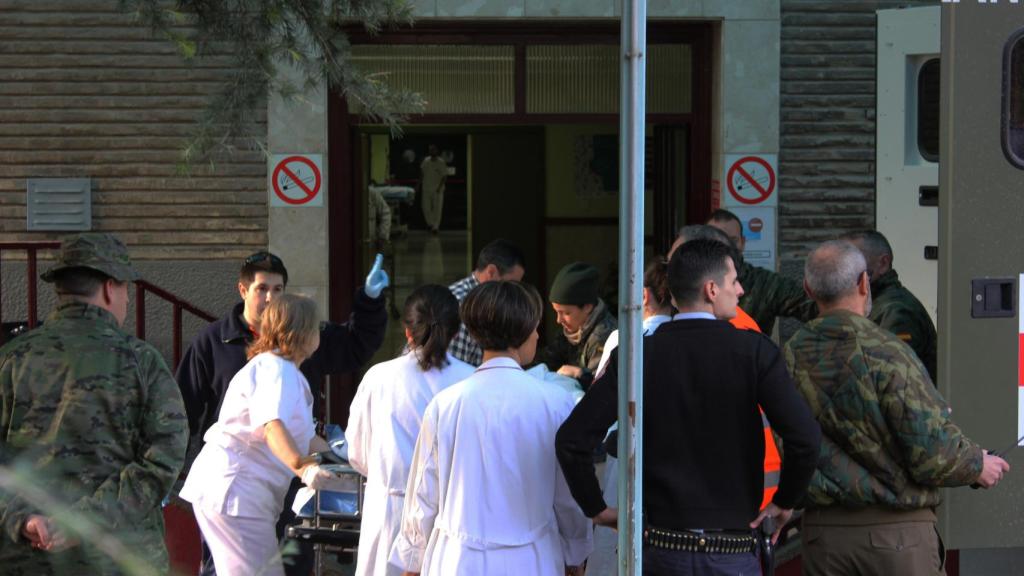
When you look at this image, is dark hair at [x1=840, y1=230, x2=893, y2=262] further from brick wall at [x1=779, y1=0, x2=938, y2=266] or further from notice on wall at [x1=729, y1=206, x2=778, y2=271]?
brick wall at [x1=779, y1=0, x2=938, y2=266]

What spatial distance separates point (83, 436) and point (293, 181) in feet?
20.5

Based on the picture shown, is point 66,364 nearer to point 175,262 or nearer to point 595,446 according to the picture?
point 595,446

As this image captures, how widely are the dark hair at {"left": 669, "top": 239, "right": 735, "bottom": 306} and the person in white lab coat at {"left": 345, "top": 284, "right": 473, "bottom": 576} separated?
1.14 m

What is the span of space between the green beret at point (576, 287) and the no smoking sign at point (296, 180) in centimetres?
422

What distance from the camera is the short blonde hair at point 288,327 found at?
604 cm

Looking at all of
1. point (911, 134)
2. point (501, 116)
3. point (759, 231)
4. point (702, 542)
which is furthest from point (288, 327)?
point (759, 231)

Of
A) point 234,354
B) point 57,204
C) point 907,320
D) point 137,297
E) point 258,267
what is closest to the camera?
point 907,320

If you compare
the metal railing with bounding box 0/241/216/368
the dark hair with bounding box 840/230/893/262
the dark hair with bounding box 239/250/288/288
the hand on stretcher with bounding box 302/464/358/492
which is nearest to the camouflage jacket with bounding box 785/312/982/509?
the dark hair with bounding box 840/230/893/262

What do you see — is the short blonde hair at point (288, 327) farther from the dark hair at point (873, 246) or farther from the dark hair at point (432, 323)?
the dark hair at point (873, 246)

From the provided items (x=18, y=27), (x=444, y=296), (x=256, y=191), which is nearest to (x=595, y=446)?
(x=444, y=296)

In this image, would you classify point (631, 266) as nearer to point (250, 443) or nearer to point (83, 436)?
point (83, 436)

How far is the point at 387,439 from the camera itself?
5.38m

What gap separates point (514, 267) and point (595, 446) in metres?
3.14

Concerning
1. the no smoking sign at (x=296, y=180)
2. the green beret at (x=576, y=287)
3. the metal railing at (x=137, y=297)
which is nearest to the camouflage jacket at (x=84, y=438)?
the green beret at (x=576, y=287)
